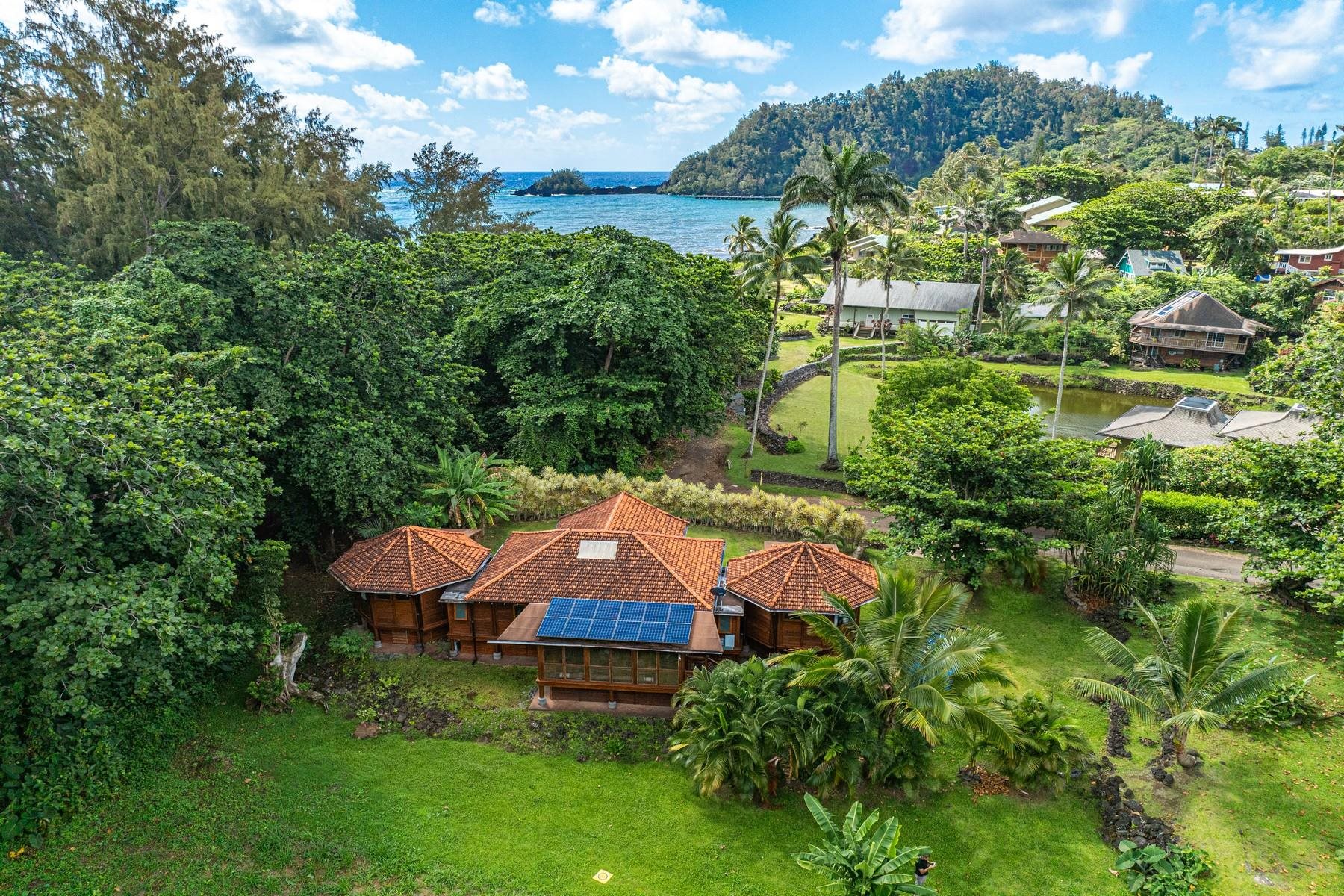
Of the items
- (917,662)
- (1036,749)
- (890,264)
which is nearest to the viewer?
(917,662)

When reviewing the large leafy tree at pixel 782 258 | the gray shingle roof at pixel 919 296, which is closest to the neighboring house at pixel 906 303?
the gray shingle roof at pixel 919 296

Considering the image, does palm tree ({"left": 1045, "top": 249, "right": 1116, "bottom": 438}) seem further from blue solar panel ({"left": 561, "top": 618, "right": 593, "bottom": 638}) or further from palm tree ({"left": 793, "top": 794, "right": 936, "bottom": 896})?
palm tree ({"left": 793, "top": 794, "right": 936, "bottom": 896})

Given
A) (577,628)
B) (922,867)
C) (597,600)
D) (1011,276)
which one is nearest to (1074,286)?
(1011,276)

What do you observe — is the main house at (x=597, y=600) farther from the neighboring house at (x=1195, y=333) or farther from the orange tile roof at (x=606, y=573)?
the neighboring house at (x=1195, y=333)

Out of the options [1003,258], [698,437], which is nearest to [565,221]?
[1003,258]

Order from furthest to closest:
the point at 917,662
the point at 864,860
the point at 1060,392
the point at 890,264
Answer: the point at 890,264 → the point at 1060,392 → the point at 917,662 → the point at 864,860

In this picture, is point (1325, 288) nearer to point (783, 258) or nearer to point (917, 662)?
point (783, 258)

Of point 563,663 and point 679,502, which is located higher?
point 679,502
